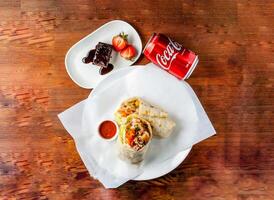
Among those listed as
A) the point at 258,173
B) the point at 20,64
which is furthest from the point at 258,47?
the point at 20,64

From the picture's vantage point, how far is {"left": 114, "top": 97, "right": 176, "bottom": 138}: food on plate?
146cm

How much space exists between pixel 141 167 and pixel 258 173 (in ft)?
1.21

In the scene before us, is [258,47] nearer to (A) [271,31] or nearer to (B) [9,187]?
(A) [271,31]

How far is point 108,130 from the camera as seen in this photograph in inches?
58.8

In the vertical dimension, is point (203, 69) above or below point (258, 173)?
above

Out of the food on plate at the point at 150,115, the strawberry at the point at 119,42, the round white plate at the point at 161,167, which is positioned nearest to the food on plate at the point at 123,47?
the strawberry at the point at 119,42

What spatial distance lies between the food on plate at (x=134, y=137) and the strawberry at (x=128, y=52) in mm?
212

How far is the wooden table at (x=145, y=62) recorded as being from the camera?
150cm

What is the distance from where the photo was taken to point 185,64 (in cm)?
148

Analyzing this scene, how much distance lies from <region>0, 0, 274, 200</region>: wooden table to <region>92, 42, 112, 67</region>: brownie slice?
0.08m

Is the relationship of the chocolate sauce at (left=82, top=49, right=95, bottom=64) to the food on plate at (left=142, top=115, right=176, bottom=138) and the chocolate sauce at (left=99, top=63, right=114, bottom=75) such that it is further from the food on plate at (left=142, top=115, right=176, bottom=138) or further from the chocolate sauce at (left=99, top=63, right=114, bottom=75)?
the food on plate at (left=142, top=115, right=176, bottom=138)

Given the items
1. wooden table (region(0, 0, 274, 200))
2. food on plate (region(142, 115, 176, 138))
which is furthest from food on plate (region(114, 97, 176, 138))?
wooden table (region(0, 0, 274, 200))

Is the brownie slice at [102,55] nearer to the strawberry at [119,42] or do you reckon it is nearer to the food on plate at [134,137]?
the strawberry at [119,42]

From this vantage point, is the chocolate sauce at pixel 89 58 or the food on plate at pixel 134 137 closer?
the food on plate at pixel 134 137
